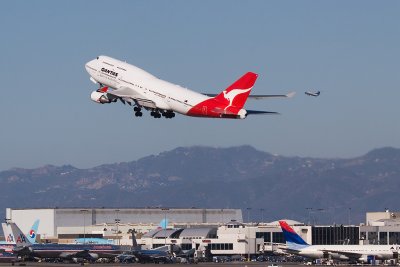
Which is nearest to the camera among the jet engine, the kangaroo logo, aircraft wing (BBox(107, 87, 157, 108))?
the kangaroo logo

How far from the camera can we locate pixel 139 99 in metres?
185

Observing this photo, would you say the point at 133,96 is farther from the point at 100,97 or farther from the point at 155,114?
the point at 100,97

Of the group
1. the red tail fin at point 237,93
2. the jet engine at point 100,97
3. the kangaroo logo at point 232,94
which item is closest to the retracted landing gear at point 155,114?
the jet engine at point 100,97

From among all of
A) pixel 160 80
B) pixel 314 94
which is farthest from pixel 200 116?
pixel 314 94

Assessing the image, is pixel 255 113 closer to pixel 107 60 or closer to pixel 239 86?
pixel 239 86

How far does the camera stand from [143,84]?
7352 inches

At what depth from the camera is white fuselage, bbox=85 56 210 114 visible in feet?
586

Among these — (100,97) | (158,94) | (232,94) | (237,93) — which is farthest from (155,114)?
(237,93)

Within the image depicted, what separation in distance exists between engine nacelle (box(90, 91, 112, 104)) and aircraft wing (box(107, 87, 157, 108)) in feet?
6.48

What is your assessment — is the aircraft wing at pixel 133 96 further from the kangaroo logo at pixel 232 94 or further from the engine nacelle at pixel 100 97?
the kangaroo logo at pixel 232 94

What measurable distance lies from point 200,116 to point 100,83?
2952cm

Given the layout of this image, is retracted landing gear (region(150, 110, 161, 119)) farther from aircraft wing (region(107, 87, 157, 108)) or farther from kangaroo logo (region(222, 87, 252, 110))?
kangaroo logo (region(222, 87, 252, 110))

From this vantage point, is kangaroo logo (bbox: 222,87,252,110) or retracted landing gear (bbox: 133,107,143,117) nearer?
kangaroo logo (bbox: 222,87,252,110)

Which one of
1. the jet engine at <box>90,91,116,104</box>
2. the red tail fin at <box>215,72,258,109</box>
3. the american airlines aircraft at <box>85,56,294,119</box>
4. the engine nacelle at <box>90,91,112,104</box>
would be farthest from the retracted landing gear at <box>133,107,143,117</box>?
the red tail fin at <box>215,72,258,109</box>
